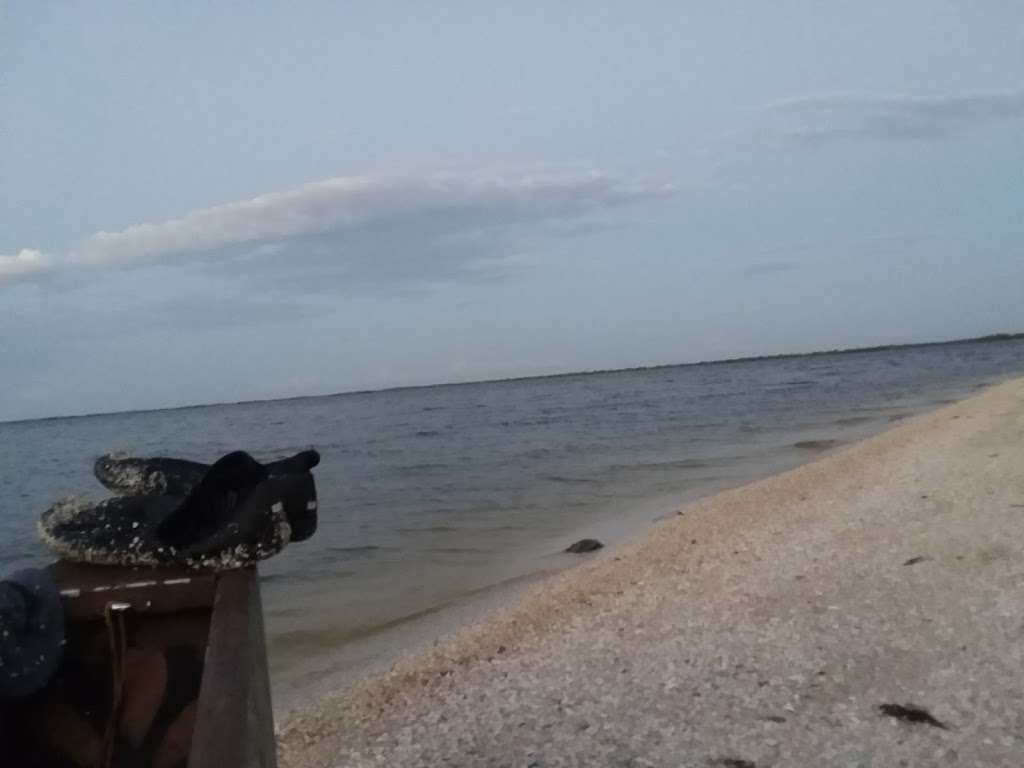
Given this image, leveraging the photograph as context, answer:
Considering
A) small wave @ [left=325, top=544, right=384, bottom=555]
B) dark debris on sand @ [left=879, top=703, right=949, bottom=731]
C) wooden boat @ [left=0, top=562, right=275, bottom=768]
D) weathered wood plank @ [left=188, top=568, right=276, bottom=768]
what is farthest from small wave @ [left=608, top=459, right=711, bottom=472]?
weathered wood plank @ [left=188, top=568, right=276, bottom=768]

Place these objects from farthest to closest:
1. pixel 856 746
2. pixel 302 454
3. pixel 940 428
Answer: pixel 940 428 → pixel 856 746 → pixel 302 454

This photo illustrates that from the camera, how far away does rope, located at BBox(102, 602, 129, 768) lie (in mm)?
3117

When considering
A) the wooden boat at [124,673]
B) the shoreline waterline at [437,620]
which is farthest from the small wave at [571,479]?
the wooden boat at [124,673]

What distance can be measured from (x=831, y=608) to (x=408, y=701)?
108 inches

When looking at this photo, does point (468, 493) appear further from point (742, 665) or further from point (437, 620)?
point (742, 665)

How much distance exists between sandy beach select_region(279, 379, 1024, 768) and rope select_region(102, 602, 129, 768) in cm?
195

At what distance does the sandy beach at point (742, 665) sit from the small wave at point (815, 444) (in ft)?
39.6

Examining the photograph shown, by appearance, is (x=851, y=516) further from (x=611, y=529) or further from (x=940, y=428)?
(x=940, y=428)

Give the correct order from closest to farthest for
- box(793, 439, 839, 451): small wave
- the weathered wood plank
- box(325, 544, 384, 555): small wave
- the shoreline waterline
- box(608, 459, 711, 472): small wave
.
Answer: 1. the weathered wood plank
2. the shoreline waterline
3. box(325, 544, 384, 555): small wave
4. box(608, 459, 711, 472): small wave
5. box(793, 439, 839, 451): small wave

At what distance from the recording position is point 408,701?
19.3 ft

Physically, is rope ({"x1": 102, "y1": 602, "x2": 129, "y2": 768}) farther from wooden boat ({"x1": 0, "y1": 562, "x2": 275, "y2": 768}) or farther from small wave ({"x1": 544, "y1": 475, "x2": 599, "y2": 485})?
small wave ({"x1": 544, "y1": 475, "x2": 599, "y2": 485})

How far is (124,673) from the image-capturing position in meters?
3.24

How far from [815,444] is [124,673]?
67.9 ft

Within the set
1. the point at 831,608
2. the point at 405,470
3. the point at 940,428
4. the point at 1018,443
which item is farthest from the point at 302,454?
the point at 405,470
